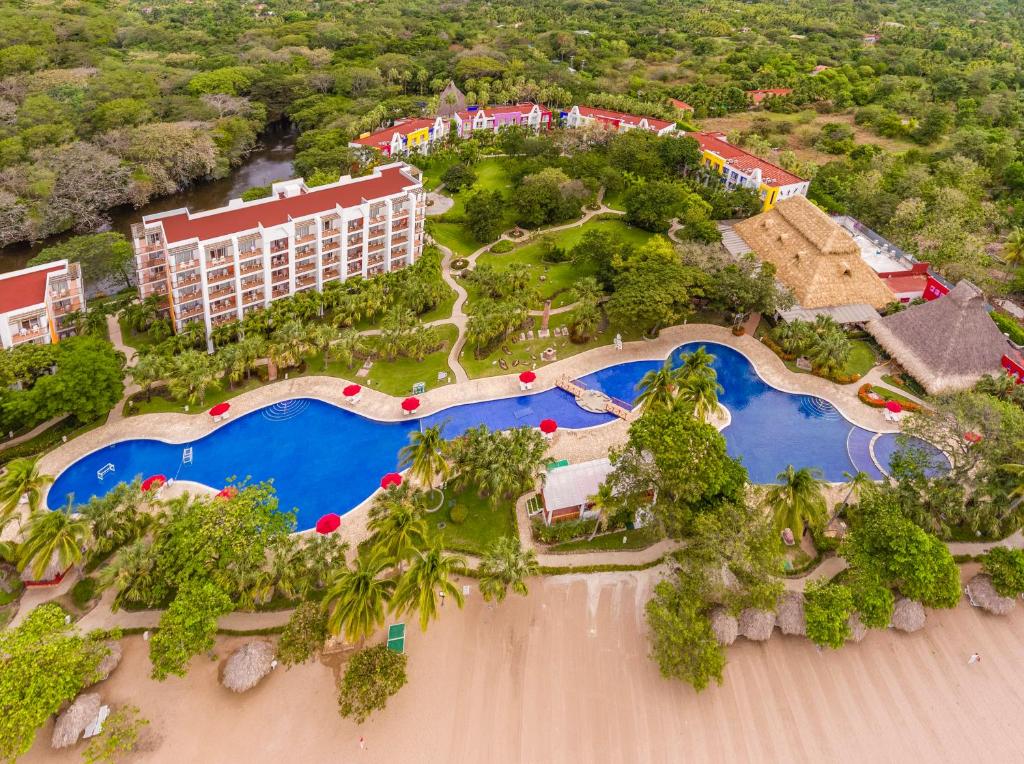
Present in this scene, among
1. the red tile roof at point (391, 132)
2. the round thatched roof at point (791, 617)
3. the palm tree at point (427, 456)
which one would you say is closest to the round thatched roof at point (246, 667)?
the palm tree at point (427, 456)

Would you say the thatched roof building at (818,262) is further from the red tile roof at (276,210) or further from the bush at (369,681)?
the bush at (369,681)

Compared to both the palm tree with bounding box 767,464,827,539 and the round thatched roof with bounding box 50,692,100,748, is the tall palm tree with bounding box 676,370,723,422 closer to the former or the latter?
the palm tree with bounding box 767,464,827,539

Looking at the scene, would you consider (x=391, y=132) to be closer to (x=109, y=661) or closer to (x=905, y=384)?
(x=905, y=384)

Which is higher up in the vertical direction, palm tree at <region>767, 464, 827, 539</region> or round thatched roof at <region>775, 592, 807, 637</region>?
palm tree at <region>767, 464, 827, 539</region>

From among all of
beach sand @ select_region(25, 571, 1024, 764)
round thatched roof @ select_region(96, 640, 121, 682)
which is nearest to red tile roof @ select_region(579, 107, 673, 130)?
beach sand @ select_region(25, 571, 1024, 764)

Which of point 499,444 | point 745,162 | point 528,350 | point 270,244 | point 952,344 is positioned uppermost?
point 745,162

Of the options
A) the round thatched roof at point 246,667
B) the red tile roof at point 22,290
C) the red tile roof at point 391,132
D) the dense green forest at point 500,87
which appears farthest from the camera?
the red tile roof at point 391,132

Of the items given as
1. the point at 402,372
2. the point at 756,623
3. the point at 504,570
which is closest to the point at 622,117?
the point at 402,372
